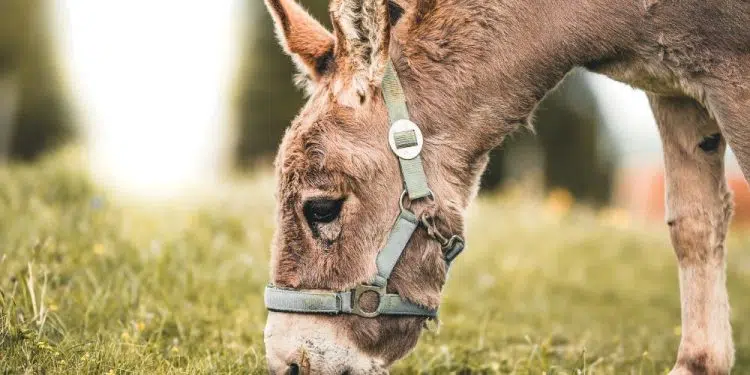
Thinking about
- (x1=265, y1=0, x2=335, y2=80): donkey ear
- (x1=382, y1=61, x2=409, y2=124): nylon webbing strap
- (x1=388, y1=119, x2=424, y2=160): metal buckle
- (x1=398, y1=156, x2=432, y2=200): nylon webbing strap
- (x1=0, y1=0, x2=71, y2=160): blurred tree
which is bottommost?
(x1=0, y1=0, x2=71, y2=160): blurred tree

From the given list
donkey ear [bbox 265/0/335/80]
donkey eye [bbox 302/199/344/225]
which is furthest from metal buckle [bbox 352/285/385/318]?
donkey ear [bbox 265/0/335/80]

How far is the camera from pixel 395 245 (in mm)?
3104

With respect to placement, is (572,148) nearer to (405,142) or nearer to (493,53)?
(493,53)

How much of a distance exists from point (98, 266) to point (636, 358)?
3012 mm

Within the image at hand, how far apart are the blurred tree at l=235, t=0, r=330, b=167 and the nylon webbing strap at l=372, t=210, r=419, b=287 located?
59.1 feet

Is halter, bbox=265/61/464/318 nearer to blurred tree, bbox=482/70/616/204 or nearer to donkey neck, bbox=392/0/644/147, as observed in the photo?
donkey neck, bbox=392/0/644/147

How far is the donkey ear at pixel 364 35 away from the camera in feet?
9.78

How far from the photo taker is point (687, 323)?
3.57 m

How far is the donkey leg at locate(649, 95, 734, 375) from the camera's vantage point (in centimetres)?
352

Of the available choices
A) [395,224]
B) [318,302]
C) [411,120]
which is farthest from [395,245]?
[411,120]

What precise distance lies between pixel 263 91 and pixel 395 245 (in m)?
19.2

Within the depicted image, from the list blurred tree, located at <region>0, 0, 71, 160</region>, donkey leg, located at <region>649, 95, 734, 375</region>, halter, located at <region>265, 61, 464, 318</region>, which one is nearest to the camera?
halter, located at <region>265, 61, 464, 318</region>

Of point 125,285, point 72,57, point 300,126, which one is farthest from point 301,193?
point 72,57

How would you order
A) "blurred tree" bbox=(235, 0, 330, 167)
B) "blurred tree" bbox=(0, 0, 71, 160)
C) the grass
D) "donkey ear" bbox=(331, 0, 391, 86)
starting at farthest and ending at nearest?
1. "blurred tree" bbox=(0, 0, 71, 160)
2. "blurred tree" bbox=(235, 0, 330, 167)
3. the grass
4. "donkey ear" bbox=(331, 0, 391, 86)
